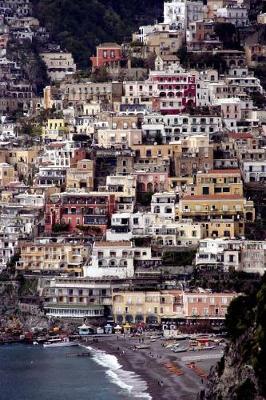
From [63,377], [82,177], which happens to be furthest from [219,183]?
[63,377]

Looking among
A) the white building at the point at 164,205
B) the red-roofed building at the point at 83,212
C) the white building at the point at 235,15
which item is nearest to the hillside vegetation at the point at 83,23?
the white building at the point at 235,15

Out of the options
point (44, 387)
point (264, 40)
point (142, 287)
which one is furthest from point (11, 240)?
point (264, 40)

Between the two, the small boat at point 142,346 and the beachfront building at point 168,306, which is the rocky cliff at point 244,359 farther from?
the beachfront building at point 168,306

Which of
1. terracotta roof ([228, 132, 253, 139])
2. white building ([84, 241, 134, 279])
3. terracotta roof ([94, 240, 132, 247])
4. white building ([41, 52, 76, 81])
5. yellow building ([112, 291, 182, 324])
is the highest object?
white building ([41, 52, 76, 81])

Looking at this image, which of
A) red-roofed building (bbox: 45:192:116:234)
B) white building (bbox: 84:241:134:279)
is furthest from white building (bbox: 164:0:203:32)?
white building (bbox: 84:241:134:279)

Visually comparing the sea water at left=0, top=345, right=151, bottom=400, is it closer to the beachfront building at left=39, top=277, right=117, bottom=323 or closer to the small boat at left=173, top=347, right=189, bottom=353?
the small boat at left=173, top=347, right=189, bottom=353

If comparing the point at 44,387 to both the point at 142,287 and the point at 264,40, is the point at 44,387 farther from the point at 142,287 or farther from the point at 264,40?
the point at 264,40
